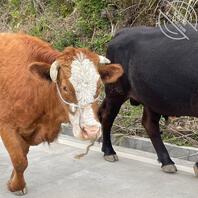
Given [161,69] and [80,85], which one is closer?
[80,85]

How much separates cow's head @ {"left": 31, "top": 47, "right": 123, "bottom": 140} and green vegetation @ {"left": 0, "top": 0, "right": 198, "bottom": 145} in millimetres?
2594

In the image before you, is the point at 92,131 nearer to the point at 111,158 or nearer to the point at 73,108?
the point at 73,108

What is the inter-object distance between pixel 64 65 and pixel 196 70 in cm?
135

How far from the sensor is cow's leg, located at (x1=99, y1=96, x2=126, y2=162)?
5578 millimetres

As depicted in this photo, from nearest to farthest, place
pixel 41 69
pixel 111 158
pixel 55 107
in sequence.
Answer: pixel 41 69
pixel 55 107
pixel 111 158

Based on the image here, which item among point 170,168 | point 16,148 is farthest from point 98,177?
point 16,148

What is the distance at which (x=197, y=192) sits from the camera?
457 cm

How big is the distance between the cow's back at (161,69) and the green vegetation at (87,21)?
141 centimetres

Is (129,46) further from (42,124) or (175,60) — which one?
(42,124)

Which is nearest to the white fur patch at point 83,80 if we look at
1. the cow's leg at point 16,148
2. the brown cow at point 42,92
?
the brown cow at point 42,92

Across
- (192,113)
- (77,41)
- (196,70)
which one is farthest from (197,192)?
(77,41)

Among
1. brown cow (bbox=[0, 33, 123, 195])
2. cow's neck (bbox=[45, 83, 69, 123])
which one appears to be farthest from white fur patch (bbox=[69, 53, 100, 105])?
cow's neck (bbox=[45, 83, 69, 123])

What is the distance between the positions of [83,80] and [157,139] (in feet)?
6.25

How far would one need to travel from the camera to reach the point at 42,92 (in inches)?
168
